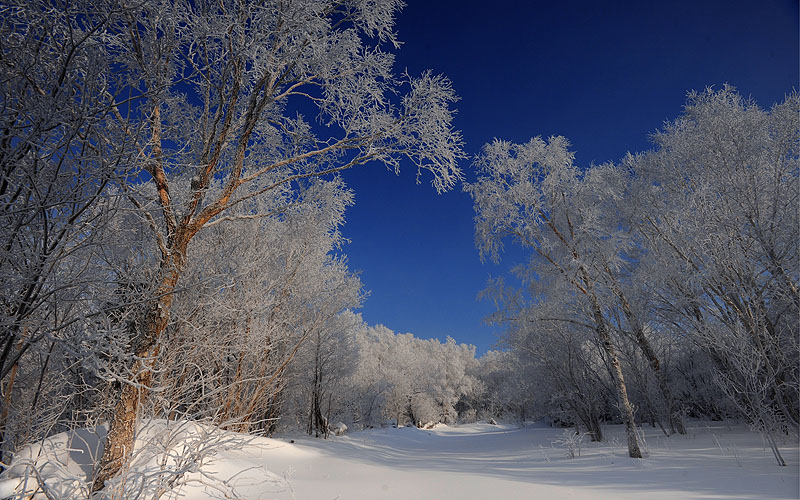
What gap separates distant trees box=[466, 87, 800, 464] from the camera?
671 cm

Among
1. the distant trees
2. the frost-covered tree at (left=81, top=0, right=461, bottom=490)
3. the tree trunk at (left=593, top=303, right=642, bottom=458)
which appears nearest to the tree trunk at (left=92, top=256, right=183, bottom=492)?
the frost-covered tree at (left=81, top=0, right=461, bottom=490)

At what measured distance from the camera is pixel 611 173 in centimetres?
1299

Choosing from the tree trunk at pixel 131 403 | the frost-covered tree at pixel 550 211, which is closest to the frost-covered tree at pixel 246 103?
the tree trunk at pixel 131 403

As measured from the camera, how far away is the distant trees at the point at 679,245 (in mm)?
6711

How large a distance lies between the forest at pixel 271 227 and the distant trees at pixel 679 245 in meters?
0.07

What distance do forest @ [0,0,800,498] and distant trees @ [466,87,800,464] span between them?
71 mm

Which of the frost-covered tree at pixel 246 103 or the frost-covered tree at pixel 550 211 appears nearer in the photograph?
the frost-covered tree at pixel 246 103

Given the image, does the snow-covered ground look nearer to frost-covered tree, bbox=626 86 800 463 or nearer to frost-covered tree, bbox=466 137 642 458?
frost-covered tree, bbox=626 86 800 463

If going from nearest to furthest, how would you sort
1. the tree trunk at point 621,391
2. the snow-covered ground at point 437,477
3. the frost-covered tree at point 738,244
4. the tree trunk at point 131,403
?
the tree trunk at point 131,403
the snow-covered ground at point 437,477
the frost-covered tree at point 738,244
the tree trunk at point 621,391

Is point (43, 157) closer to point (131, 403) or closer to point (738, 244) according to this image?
point (131, 403)

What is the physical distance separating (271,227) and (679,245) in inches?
400

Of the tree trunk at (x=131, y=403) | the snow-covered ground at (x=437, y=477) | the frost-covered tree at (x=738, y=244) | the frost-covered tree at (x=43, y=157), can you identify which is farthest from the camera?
the frost-covered tree at (x=738, y=244)

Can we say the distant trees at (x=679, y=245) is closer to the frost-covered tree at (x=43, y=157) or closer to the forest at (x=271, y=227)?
the forest at (x=271, y=227)

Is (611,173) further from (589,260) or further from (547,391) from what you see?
(547,391)
